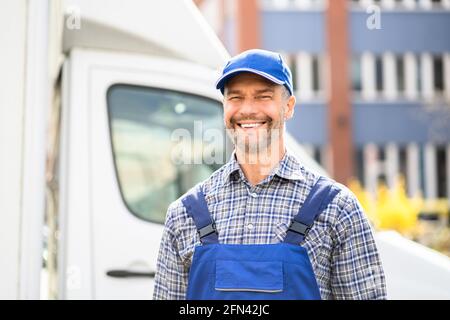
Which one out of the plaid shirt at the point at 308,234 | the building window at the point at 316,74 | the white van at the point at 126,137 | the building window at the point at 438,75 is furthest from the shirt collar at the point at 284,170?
the building window at the point at 438,75

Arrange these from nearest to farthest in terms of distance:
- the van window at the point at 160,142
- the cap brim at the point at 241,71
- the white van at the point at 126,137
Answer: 1. the cap brim at the point at 241,71
2. the white van at the point at 126,137
3. the van window at the point at 160,142

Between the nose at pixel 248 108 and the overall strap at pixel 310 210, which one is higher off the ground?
the nose at pixel 248 108

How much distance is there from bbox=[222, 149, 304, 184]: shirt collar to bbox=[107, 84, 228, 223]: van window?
1357mm

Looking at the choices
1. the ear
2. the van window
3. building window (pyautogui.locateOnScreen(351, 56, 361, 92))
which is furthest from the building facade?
the ear

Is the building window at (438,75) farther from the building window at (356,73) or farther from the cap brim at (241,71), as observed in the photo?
the cap brim at (241,71)

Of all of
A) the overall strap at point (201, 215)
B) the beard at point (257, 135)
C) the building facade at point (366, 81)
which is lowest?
the overall strap at point (201, 215)

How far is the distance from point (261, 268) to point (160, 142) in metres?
1.76

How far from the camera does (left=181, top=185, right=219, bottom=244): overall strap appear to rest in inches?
79.3

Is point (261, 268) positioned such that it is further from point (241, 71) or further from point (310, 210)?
point (241, 71)

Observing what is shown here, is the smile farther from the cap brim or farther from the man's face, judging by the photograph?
the cap brim

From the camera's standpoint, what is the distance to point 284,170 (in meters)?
2.07

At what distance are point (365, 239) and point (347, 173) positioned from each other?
833 inches

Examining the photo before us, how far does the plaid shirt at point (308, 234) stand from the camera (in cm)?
199

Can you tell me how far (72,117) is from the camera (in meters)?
3.37
